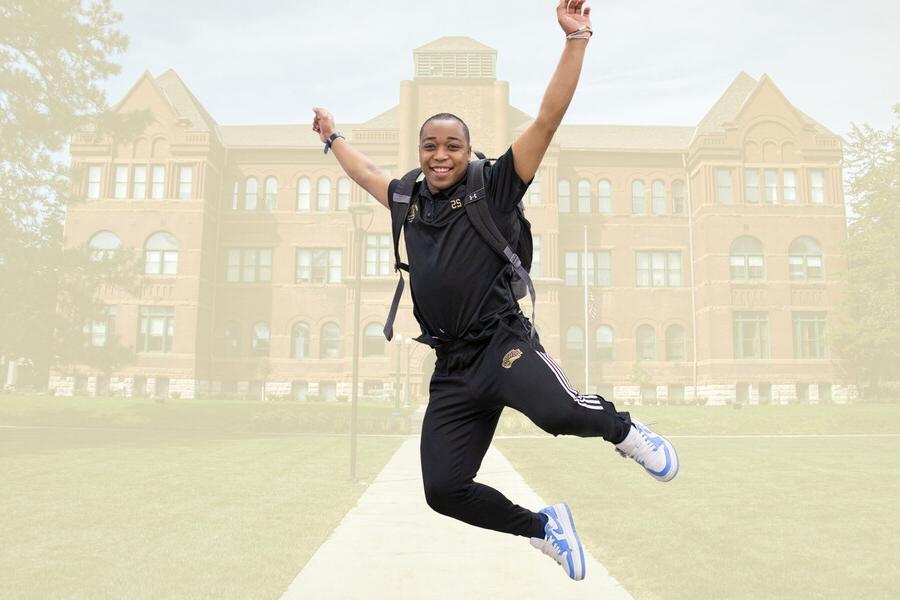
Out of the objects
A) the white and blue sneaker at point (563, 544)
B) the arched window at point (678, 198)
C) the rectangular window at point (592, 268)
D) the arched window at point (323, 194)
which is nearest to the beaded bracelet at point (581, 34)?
the white and blue sneaker at point (563, 544)

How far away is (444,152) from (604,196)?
45160 mm

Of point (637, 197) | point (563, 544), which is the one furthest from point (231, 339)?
point (563, 544)

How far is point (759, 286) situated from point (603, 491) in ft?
118

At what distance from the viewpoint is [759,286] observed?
43062mm

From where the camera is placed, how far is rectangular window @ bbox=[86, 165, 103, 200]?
44188 millimetres

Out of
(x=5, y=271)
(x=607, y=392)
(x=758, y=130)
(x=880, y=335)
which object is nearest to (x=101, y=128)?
(x=5, y=271)

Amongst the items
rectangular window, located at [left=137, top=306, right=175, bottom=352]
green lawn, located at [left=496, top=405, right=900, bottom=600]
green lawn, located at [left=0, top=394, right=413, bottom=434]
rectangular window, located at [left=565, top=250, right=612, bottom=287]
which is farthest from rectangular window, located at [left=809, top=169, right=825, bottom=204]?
rectangular window, located at [left=137, top=306, right=175, bottom=352]

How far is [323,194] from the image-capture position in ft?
155

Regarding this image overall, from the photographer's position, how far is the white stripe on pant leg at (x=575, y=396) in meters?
3.35

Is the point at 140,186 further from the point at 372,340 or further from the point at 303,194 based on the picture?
the point at 372,340

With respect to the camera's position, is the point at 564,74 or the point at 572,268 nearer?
the point at 564,74

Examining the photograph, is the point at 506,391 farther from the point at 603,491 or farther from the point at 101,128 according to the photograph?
the point at 101,128

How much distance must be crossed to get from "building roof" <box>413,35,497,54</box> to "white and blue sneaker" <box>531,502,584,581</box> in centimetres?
4455

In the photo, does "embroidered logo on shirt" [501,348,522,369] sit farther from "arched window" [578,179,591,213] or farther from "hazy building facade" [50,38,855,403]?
"arched window" [578,179,591,213]
